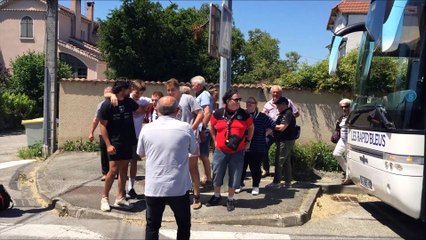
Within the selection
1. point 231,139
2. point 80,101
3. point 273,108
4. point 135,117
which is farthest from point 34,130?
point 231,139

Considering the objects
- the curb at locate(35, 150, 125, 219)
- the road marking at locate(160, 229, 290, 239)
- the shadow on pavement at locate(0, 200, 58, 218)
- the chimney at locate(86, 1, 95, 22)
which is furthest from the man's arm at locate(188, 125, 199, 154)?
the chimney at locate(86, 1, 95, 22)

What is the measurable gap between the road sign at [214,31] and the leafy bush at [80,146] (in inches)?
242

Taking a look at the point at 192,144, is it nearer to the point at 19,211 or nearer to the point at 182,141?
the point at 182,141

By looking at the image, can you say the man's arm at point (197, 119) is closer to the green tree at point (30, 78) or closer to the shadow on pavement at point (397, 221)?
the shadow on pavement at point (397, 221)

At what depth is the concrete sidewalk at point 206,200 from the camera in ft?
21.2

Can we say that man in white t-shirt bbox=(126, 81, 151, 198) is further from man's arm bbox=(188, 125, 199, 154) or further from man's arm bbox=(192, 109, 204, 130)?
man's arm bbox=(188, 125, 199, 154)

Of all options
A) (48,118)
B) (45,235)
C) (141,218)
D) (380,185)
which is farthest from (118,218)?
(48,118)

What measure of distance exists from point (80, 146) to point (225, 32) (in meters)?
6.61

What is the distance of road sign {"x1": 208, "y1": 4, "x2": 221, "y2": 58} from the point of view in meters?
7.45

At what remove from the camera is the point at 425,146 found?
5.04 m

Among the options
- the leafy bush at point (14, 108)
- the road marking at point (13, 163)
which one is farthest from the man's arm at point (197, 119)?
the leafy bush at point (14, 108)

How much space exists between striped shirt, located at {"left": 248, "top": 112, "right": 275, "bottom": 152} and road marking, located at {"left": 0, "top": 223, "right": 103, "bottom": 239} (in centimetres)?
294

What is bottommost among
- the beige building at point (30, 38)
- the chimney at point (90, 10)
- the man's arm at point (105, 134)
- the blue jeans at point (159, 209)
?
the blue jeans at point (159, 209)

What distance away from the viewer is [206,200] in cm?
722
